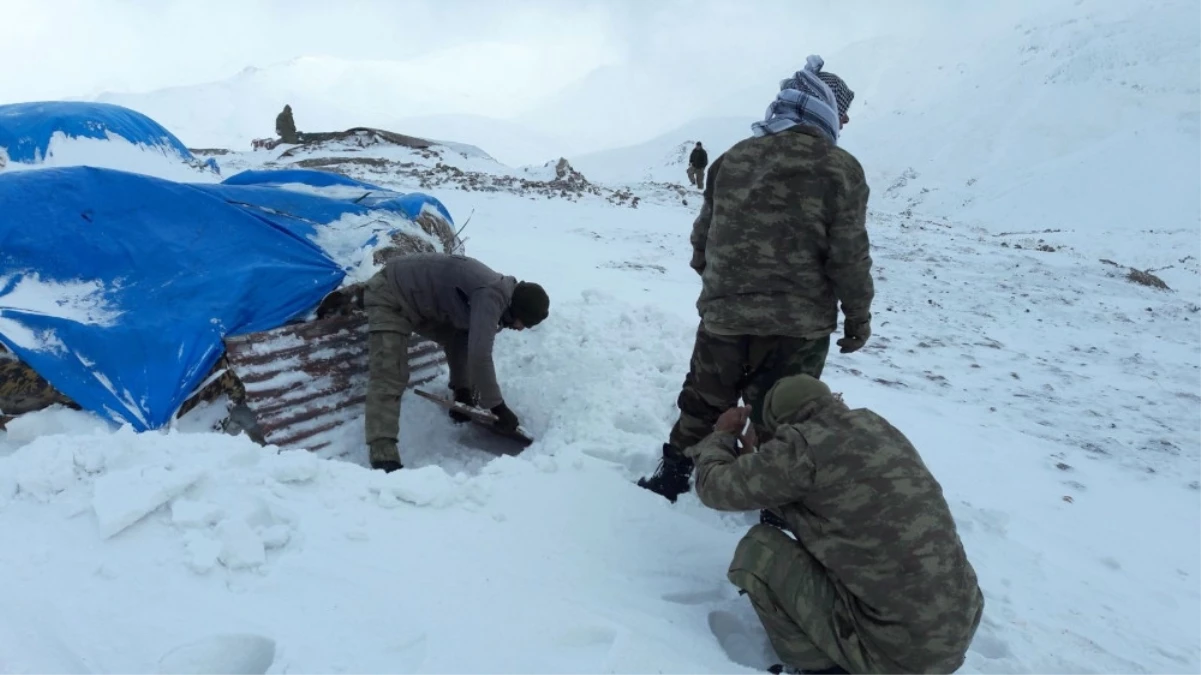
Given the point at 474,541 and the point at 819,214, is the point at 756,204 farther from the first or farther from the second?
the point at 474,541

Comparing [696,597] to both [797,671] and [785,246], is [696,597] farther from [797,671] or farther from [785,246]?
[785,246]

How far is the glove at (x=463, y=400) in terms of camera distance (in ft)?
13.6

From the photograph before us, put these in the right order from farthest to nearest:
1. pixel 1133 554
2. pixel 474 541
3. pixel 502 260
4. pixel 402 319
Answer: pixel 502 260
pixel 402 319
pixel 1133 554
pixel 474 541

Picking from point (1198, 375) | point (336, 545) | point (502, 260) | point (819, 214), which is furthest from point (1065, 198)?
point (336, 545)

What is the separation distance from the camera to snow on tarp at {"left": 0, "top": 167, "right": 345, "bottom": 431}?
3.31 meters

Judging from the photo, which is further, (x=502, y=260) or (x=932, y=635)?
(x=502, y=260)

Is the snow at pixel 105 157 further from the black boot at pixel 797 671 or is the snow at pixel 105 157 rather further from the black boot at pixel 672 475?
the black boot at pixel 797 671

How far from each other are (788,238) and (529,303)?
4.79ft

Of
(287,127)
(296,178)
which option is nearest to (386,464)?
(296,178)

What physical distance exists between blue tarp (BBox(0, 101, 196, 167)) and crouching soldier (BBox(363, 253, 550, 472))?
197 inches

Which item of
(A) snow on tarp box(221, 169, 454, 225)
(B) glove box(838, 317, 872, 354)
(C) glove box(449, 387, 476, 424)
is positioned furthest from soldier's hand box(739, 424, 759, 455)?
(A) snow on tarp box(221, 169, 454, 225)

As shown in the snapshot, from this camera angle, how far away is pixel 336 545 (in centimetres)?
218

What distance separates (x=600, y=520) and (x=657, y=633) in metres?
0.69

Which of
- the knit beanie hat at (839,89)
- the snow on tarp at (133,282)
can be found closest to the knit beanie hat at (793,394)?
the knit beanie hat at (839,89)
